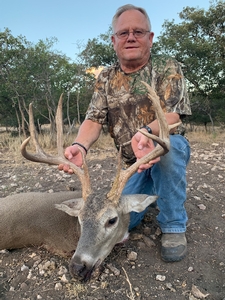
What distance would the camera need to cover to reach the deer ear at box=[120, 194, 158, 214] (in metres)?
2.75

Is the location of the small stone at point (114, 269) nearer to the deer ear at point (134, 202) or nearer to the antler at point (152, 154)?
the deer ear at point (134, 202)

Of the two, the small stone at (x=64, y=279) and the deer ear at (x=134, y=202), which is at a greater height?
the deer ear at (x=134, y=202)

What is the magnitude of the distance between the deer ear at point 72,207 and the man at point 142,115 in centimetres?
31

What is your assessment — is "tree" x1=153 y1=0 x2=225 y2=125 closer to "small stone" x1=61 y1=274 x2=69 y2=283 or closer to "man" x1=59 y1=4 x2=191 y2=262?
"man" x1=59 y1=4 x2=191 y2=262

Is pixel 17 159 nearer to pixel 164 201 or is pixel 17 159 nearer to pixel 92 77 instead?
pixel 164 201

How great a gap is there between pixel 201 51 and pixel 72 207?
514 inches

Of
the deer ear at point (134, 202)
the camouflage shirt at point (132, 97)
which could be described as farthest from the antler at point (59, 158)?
the camouflage shirt at point (132, 97)

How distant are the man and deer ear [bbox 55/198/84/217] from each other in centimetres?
31

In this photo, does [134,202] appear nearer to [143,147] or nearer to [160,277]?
[143,147]

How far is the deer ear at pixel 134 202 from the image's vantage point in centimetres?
275

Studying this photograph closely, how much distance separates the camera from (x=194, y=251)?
2.99m

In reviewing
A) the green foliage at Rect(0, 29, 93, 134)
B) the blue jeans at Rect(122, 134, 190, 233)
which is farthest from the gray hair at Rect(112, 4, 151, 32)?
the green foliage at Rect(0, 29, 93, 134)

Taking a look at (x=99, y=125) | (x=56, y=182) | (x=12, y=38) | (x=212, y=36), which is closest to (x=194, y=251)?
(x=99, y=125)

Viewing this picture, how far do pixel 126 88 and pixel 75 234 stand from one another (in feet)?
5.69
